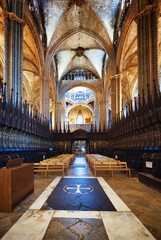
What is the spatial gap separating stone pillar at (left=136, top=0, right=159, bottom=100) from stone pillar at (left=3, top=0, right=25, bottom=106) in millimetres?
7218

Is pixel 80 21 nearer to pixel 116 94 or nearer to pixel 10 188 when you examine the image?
pixel 116 94

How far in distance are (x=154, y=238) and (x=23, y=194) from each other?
2.70m

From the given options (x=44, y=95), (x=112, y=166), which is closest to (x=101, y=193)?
(x=112, y=166)

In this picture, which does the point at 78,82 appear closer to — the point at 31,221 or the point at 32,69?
the point at 32,69

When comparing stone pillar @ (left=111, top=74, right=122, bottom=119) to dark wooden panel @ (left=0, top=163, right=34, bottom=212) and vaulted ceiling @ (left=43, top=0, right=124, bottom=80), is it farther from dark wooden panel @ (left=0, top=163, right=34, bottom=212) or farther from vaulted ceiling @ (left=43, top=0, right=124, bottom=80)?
dark wooden panel @ (left=0, top=163, right=34, bottom=212)

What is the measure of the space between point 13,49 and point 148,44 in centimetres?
780

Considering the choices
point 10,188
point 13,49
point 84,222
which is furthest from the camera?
point 13,49

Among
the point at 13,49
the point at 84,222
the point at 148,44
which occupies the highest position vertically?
the point at 148,44

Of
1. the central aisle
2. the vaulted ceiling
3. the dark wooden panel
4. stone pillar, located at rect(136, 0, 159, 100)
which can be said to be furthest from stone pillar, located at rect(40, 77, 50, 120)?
the dark wooden panel

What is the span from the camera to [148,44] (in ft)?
31.0

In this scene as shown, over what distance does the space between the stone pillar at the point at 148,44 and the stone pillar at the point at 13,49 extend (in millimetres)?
7218

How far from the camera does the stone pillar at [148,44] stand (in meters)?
9.25

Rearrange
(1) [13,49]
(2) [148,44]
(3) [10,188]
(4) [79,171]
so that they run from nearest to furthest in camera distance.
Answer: (3) [10,188]
(4) [79,171]
(2) [148,44]
(1) [13,49]

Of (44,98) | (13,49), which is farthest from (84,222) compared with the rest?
(44,98)
